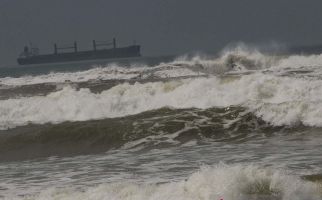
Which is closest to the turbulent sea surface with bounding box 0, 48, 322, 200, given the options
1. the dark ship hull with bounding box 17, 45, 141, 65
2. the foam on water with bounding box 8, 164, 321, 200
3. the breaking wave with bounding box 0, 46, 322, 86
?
the foam on water with bounding box 8, 164, 321, 200

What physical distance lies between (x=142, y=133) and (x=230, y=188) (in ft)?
28.8

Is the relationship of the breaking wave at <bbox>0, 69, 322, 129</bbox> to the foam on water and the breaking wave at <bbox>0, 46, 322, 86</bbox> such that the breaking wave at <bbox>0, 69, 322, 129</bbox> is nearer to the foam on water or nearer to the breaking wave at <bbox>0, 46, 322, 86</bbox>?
the foam on water

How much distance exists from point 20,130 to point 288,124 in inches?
348

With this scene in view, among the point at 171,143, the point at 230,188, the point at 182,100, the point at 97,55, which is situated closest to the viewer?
the point at 230,188

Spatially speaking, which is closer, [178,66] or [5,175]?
[5,175]

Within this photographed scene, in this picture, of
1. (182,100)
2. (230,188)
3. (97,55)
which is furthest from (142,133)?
(97,55)

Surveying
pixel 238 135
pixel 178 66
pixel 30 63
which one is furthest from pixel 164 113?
pixel 30 63

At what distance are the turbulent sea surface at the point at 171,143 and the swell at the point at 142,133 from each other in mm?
31

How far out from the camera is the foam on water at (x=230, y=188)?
812 cm

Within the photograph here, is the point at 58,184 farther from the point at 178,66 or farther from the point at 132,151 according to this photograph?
the point at 178,66

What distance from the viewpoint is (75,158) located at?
1467 cm

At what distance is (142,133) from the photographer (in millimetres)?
16812

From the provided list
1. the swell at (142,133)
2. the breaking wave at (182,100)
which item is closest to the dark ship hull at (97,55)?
the breaking wave at (182,100)

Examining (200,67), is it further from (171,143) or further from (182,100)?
(171,143)
